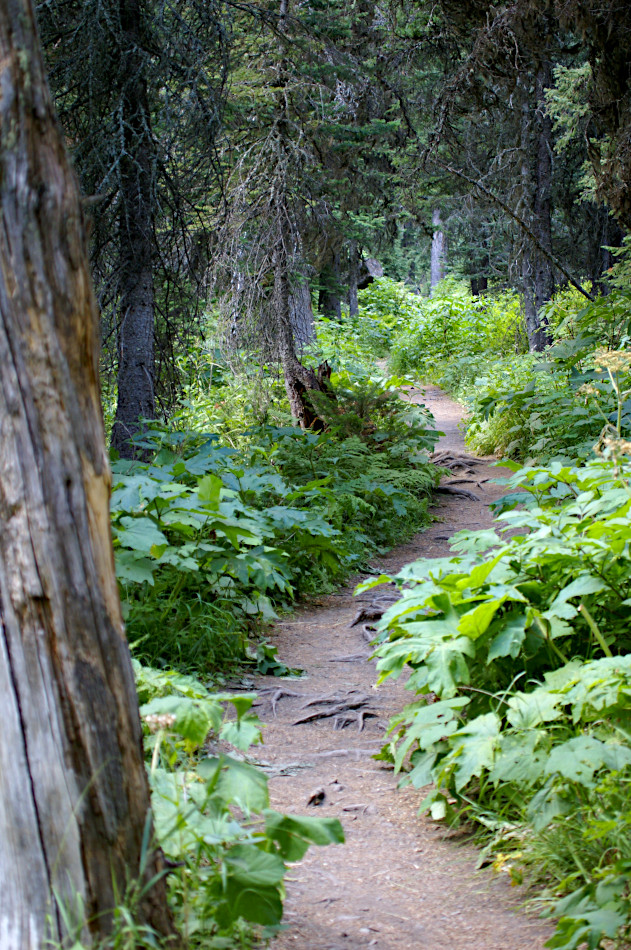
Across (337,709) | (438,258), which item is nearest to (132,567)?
(337,709)

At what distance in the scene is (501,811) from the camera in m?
2.79

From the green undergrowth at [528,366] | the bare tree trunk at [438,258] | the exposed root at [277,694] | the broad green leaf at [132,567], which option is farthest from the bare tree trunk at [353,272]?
the broad green leaf at [132,567]

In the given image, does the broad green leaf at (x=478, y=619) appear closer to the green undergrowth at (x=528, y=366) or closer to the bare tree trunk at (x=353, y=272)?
the green undergrowth at (x=528, y=366)

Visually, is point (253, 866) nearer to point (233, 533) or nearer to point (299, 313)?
point (233, 533)

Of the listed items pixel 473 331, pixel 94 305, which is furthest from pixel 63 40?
pixel 473 331

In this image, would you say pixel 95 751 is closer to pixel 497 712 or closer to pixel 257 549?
pixel 497 712

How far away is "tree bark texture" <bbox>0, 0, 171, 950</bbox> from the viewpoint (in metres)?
1.70

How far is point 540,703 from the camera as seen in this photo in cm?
272

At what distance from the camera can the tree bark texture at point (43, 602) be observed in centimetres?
170

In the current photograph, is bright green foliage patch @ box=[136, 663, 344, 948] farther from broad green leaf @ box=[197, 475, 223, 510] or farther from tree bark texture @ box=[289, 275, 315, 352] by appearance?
tree bark texture @ box=[289, 275, 315, 352]

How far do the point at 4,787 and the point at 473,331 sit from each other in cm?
2024

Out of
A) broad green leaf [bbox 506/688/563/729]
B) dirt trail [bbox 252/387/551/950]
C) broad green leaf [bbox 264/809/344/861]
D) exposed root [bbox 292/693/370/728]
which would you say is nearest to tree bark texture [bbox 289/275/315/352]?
dirt trail [bbox 252/387/551/950]

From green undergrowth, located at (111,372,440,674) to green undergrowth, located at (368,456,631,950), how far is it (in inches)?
47.4

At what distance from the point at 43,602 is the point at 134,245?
21.3ft
